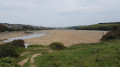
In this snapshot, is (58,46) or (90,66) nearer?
(90,66)

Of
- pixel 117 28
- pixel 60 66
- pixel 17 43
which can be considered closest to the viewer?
pixel 60 66

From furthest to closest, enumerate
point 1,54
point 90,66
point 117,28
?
point 117,28
point 1,54
point 90,66

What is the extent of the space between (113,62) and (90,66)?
5.59 ft

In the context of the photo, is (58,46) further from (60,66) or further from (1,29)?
(1,29)

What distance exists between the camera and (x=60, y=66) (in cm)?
764

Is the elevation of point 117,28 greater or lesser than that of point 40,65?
greater

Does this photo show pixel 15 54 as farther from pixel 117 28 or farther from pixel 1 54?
pixel 117 28

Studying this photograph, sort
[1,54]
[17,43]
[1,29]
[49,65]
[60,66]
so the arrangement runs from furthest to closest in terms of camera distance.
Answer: [1,29] < [17,43] < [1,54] < [49,65] < [60,66]

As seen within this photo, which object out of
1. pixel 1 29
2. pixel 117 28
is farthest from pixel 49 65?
pixel 1 29

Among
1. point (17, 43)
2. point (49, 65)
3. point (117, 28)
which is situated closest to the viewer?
point (49, 65)

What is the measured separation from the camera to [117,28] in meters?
32.9

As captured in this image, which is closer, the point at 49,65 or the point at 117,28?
the point at 49,65

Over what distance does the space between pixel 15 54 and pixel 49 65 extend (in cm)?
579

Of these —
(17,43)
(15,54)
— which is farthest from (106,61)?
(17,43)
